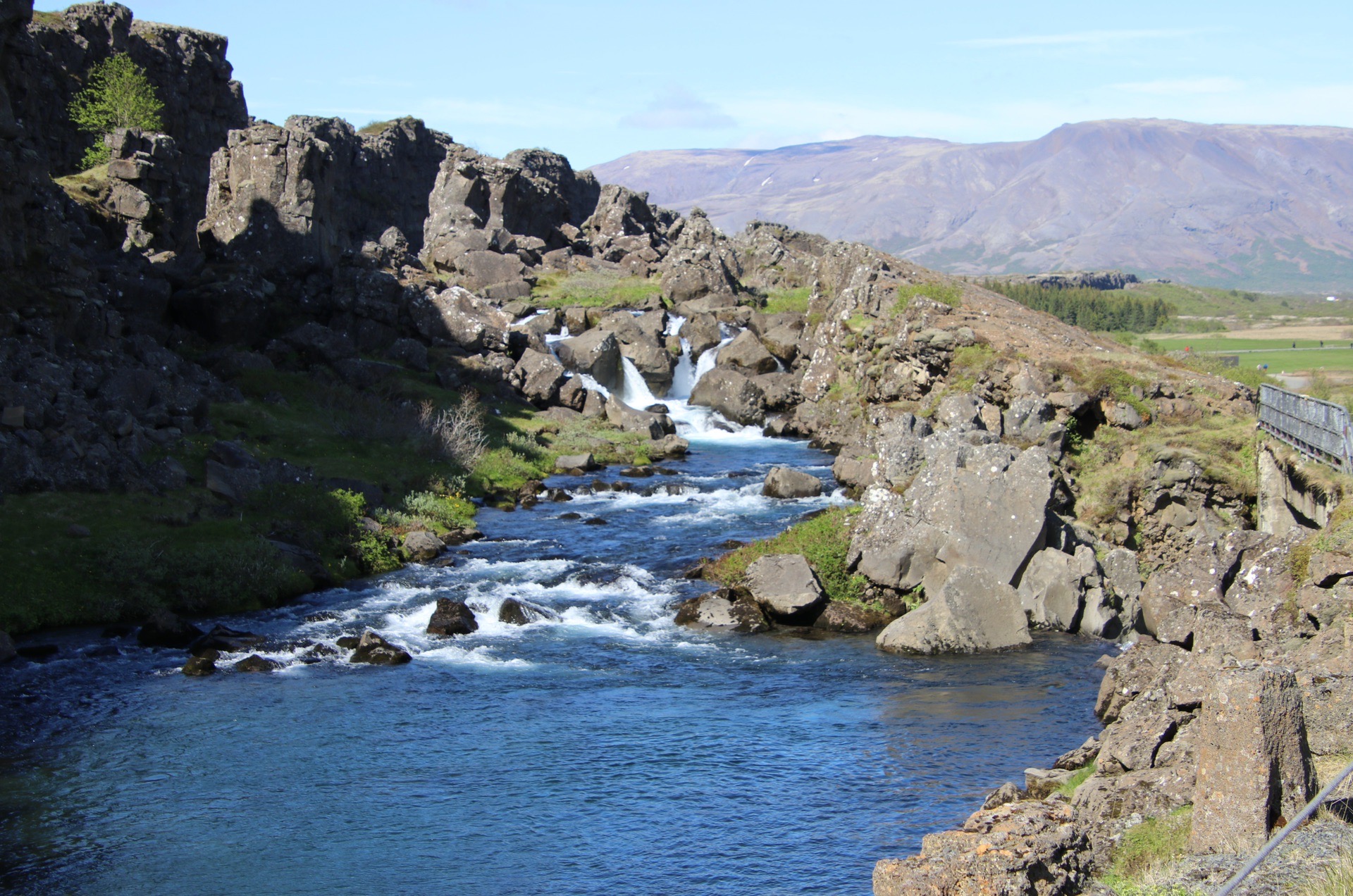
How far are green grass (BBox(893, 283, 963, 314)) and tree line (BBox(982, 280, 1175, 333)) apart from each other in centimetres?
7836

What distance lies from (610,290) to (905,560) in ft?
159

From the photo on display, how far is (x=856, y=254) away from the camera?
198 ft

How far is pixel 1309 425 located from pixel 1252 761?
18489mm

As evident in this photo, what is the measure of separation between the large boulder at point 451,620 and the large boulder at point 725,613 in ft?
16.1

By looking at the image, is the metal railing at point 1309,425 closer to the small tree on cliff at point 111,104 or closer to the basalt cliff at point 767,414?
the basalt cliff at point 767,414

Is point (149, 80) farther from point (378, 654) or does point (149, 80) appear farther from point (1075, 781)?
point (1075, 781)

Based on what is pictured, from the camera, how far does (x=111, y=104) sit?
6059cm

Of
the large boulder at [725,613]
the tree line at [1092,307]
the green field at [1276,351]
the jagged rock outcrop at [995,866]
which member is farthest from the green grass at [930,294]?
the tree line at [1092,307]

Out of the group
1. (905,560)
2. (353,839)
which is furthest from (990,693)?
(353,839)

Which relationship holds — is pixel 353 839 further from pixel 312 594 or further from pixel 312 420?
pixel 312 420

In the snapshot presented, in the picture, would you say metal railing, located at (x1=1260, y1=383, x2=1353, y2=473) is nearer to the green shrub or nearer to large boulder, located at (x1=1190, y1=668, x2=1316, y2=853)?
large boulder, located at (x1=1190, y1=668, x2=1316, y2=853)

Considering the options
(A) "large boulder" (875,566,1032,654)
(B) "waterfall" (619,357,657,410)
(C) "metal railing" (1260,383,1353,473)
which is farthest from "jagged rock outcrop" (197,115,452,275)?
(C) "metal railing" (1260,383,1353,473)

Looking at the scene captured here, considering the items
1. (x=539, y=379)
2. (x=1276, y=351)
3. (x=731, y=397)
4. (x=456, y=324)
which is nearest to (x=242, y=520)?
(x=539, y=379)

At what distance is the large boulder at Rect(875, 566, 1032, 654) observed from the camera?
74.6ft
